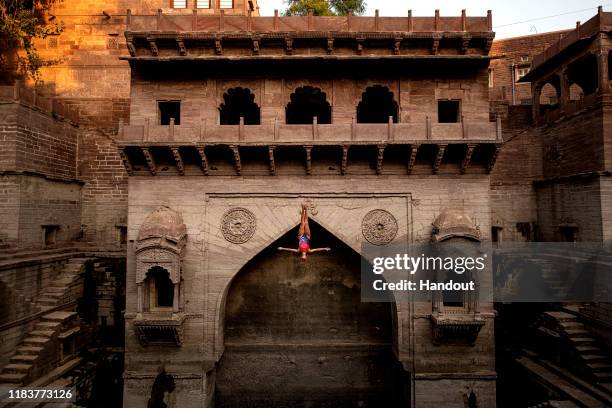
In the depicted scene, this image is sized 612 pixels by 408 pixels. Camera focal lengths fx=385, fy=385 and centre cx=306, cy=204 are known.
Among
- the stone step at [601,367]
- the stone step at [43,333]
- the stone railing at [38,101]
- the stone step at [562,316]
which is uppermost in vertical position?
the stone railing at [38,101]

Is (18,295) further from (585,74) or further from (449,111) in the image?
(585,74)

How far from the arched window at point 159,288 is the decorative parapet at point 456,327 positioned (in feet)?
24.7

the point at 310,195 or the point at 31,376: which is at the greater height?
the point at 310,195

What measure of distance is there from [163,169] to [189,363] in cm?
551

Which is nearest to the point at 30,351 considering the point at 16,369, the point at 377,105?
the point at 16,369

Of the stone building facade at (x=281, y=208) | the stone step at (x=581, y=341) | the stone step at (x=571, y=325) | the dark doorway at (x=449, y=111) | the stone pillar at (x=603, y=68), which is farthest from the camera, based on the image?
the stone pillar at (x=603, y=68)

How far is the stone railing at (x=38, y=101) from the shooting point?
13.4 meters

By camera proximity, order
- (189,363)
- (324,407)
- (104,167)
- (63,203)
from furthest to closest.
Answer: (104,167) < (63,203) < (324,407) < (189,363)

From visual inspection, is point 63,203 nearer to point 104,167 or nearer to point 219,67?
point 104,167

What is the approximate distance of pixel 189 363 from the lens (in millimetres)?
10695

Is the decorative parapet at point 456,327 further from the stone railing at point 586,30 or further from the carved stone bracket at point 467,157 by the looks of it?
the stone railing at point 586,30

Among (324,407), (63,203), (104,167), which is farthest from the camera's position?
(104,167)

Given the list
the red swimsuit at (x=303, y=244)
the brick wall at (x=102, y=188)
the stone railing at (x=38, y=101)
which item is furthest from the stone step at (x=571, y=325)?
the stone railing at (x=38, y=101)

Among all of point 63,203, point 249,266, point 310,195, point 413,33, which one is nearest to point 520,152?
Answer: point 413,33
